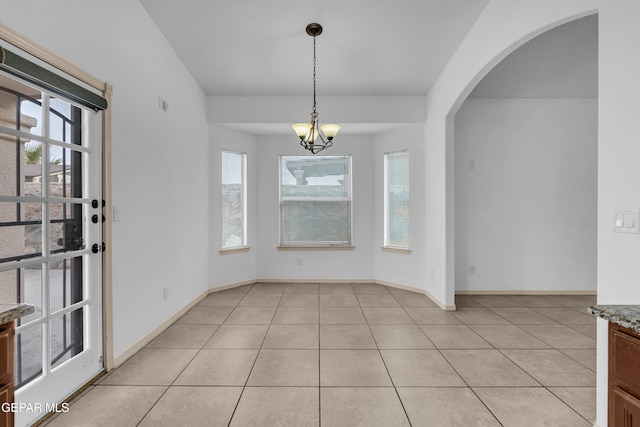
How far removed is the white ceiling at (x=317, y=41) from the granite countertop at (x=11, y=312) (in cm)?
263

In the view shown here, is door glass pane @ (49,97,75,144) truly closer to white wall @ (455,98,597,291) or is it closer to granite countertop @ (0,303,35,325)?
granite countertop @ (0,303,35,325)

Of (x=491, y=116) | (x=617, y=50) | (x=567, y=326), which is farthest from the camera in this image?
(x=491, y=116)

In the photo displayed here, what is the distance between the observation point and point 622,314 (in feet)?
3.52

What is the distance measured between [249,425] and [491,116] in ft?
15.3

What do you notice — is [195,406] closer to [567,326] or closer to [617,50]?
[617,50]

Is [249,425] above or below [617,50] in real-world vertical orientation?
below

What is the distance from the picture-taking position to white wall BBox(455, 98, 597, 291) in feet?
14.1

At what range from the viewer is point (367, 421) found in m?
1.75

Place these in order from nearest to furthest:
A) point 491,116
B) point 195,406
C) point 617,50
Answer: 1. point 617,50
2. point 195,406
3. point 491,116

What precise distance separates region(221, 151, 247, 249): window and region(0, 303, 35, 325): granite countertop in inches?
142

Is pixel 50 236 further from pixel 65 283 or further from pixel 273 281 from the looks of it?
pixel 273 281

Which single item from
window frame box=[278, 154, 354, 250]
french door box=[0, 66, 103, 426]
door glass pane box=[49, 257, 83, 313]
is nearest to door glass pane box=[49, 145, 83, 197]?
french door box=[0, 66, 103, 426]

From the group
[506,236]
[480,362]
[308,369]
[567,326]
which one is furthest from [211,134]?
[567,326]

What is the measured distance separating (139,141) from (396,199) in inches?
140
